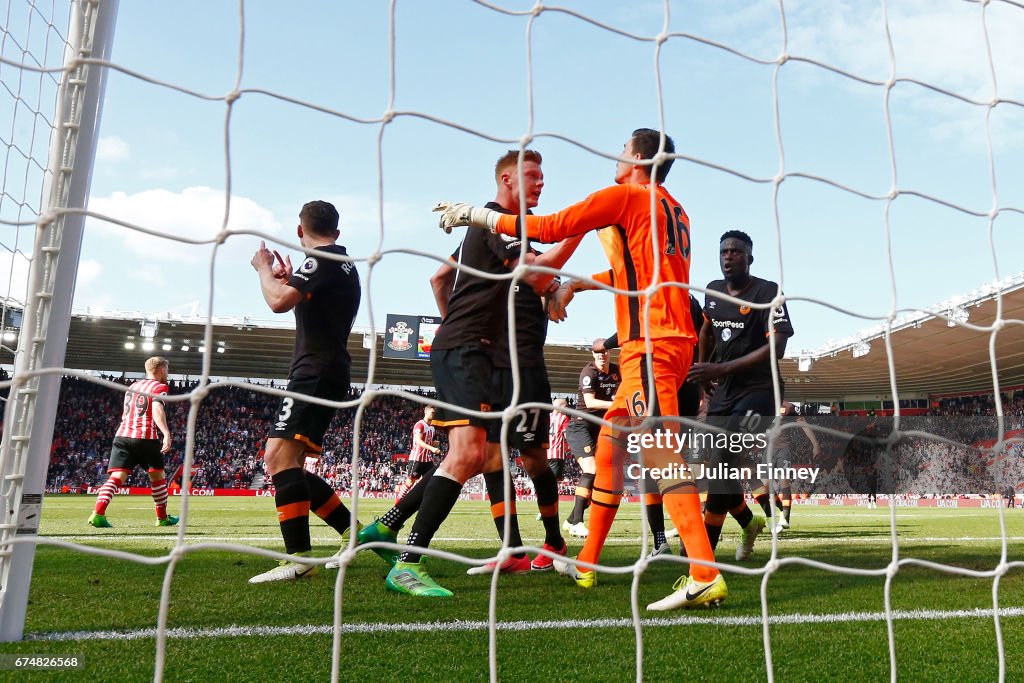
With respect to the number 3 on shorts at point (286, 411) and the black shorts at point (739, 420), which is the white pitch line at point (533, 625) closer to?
the number 3 on shorts at point (286, 411)

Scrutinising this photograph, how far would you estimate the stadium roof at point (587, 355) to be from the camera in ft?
61.0

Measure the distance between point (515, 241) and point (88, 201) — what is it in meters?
1.83

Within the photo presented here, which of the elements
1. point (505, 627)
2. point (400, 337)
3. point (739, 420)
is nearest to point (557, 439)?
point (739, 420)

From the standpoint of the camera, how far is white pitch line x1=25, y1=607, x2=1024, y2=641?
8.02ft

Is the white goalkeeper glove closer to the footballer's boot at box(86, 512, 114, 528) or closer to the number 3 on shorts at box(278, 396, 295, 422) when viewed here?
the number 3 on shorts at box(278, 396, 295, 422)

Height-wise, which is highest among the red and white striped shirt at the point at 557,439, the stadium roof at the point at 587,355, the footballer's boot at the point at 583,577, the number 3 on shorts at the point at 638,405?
the stadium roof at the point at 587,355

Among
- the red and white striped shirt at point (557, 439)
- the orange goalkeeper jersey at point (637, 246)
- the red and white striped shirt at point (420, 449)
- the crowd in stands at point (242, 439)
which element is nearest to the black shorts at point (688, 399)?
the orange goalkeeper jersey at point (637, 246)

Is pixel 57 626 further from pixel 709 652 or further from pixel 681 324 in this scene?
pixel 681 324

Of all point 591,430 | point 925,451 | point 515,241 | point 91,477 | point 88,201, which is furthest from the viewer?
point 91,477

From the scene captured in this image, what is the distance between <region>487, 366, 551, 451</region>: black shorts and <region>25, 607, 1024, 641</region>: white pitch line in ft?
4.13

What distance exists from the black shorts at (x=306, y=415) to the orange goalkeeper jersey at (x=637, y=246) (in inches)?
56.8

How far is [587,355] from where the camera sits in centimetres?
2466

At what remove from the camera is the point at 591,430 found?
6.64m

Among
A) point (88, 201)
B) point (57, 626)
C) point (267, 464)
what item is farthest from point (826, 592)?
point (88, 201)
